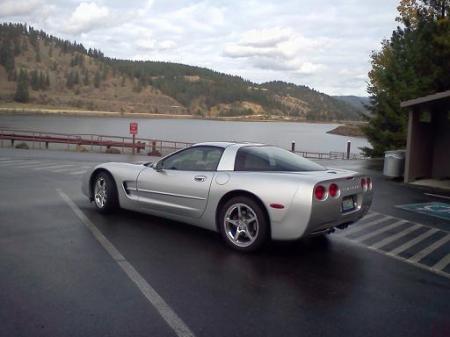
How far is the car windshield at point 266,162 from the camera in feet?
20.1

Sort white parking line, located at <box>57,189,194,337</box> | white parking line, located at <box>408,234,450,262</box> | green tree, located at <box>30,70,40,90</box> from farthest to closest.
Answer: green tree, located at <box>30,70,40,90</box>
white parking line, located at <box>408,234,450,262</box>
white parking line, located at <box>57,189,194,337</box>

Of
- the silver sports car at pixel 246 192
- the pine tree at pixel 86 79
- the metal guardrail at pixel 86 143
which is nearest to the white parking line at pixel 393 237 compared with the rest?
the silver sports car at pixel 246 192

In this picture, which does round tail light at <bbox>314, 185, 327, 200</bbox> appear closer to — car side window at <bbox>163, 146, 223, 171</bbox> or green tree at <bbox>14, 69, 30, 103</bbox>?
car side window at <bbox>163, 146, 223, 171</bbox>

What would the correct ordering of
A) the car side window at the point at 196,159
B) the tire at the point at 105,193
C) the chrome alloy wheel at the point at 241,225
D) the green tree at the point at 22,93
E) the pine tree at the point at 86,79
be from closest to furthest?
the chrome alloy wheel at the point at 241,225, the car side window at the point at 196,159, the tire at the point at 105,193, the green tree at the point at 22,93, the pine tree at the point at 86,79

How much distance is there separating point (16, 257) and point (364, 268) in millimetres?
3870

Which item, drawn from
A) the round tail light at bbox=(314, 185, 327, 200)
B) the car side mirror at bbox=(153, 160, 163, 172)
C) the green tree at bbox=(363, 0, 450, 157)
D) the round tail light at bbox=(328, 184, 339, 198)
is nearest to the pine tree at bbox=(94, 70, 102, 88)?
the green tree at bbox=(363, 0, 450, 157)

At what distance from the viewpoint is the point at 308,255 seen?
5.89 meters

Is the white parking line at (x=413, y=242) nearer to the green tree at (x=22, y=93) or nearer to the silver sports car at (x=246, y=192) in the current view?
the silver sports car at (x=246, y=192)

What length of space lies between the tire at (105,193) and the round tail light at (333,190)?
344 centimetres

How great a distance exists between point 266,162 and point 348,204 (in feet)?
3.74

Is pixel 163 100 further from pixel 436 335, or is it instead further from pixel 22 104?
pixel 436 335

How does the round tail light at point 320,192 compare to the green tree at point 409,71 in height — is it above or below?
below

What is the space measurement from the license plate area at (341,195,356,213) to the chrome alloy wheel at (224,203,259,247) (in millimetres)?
1084

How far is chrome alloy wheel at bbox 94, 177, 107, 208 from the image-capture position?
767 cm
